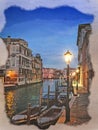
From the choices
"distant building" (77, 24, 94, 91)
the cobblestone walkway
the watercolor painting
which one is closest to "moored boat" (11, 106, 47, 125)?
the watercolor painting

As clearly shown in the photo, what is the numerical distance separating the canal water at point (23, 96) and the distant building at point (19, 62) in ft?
0.21

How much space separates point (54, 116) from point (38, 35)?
2.06ft

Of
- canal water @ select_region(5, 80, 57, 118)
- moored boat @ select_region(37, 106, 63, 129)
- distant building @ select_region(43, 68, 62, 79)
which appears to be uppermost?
distant building @ select_region(43, 68, 62, 79)

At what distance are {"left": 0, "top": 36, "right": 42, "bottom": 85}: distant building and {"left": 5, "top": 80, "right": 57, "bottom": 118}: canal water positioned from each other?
0.21ft

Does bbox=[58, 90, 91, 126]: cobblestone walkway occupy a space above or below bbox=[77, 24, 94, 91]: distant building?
below

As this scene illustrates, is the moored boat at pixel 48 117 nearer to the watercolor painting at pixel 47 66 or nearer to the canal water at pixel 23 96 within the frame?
the watercolor painting at pixel 47 66

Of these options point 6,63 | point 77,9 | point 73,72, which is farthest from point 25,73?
point 77,9

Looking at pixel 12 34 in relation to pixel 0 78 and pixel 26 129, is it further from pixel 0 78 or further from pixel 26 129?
pixel 26 129

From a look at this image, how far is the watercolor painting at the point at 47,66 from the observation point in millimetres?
3260

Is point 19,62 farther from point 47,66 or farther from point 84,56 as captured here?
point 84,56

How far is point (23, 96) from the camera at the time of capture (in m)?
3.30

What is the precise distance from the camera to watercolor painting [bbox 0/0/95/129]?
3260 millimetres

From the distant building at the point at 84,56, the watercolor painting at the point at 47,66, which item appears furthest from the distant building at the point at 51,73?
the distant building at the point at 84,56

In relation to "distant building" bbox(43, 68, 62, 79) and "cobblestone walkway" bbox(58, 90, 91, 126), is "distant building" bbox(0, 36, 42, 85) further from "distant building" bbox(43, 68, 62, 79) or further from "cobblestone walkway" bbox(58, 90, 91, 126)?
"cobblestone walkway" bbox(58, 90, 91, 126)
